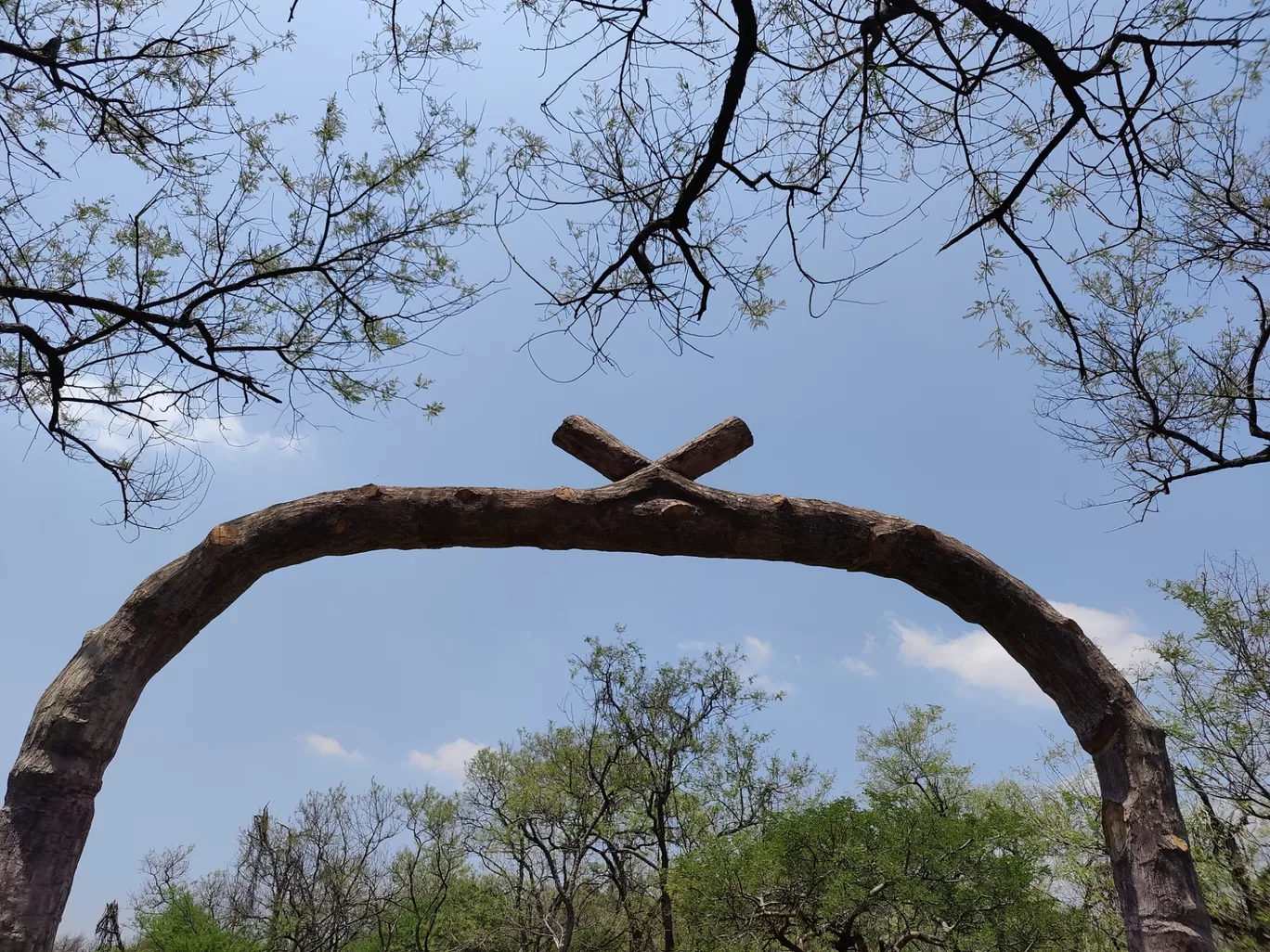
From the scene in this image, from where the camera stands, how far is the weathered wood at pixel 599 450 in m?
3.52

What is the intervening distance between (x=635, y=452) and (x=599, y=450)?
154 mm

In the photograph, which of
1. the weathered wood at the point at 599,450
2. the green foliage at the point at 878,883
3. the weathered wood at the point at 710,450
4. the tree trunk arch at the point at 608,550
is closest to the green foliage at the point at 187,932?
the green foliage at the point at 878,883

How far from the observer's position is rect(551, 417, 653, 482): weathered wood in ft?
11.6

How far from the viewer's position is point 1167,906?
2.72m

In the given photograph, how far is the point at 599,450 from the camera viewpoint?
356cm

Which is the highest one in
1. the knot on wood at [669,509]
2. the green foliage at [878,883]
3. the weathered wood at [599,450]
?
the weathered wood at [599,450]

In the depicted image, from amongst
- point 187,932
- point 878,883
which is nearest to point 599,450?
point 878,883

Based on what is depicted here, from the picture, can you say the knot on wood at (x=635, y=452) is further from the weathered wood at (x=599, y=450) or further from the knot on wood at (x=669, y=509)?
the knot on wood at (x=669, y=509)

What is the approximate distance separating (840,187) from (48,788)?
3519 millimetres

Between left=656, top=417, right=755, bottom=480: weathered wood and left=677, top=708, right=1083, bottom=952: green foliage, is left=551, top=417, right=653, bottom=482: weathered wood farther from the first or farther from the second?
left=677, top=708, right=1083, bottom=952: green foliage

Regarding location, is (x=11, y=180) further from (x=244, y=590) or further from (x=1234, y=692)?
(x=1234, y=692)

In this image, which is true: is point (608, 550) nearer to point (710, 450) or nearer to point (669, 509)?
point (669, 509)

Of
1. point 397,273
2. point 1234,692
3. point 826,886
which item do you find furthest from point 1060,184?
point 1234,692

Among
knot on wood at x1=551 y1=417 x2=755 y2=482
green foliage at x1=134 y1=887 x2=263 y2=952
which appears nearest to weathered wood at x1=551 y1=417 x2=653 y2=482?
knot on wood at x1=551 y1=417 x2=755 y2=482
